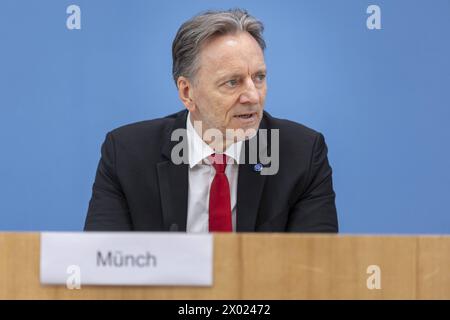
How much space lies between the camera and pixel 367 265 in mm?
820

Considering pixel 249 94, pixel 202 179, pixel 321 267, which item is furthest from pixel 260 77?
pixel 321 267

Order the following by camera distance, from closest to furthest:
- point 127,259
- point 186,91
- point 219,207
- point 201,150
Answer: point 127,259 < point 219,207 < point 201,150 < point 186,91

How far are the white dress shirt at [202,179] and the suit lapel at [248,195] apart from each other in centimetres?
3

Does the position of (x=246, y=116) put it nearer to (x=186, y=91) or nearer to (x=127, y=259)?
(x=186, y=91)

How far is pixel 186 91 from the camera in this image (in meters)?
1.79

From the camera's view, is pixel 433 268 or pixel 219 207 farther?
pixel 219 207

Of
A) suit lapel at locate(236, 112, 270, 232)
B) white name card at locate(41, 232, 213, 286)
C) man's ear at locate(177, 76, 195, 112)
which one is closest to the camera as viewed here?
white name card at locate(41, 232, 213, 286)

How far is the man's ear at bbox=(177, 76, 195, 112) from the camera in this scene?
1.77 meters

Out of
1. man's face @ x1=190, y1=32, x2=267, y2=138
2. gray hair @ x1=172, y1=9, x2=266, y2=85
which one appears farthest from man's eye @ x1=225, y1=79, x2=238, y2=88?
gray hair @ x1=172, y1=9, x2=266, y2=85

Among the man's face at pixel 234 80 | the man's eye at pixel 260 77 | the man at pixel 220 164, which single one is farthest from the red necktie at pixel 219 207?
the man's eye at pixel 260 77

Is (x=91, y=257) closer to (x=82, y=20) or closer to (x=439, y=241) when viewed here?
(x=439, y=241)

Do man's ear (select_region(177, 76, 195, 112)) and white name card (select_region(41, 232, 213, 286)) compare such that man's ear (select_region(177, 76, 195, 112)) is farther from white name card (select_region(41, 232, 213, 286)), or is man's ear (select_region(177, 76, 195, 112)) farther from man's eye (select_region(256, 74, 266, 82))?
white name card (select_region(41, 232, 213, 286))

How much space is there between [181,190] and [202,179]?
0.22ft

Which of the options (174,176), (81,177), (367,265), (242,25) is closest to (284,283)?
(367,265)
